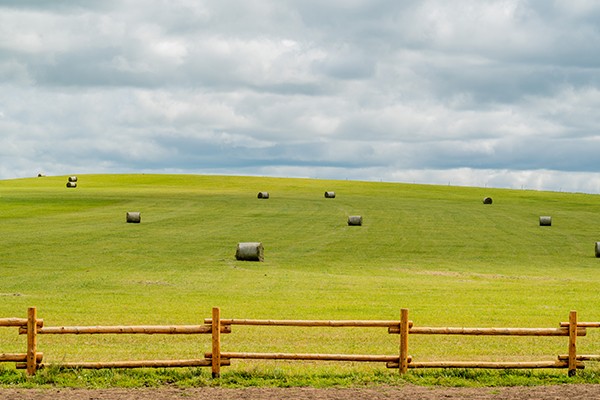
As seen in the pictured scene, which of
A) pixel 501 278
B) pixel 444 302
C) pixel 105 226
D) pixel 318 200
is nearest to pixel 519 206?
pixel 318 200

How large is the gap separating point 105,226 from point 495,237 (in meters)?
27.5

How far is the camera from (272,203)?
8950 cm

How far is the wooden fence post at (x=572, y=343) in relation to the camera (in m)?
19.5

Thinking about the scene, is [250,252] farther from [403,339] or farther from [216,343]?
[403,339]

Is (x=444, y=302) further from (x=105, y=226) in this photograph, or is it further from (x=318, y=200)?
(x=318, y=200)

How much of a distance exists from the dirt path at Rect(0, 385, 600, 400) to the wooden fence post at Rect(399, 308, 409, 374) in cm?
79

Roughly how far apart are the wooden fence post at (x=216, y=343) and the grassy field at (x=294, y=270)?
1.20 meters

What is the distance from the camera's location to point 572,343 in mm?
19672

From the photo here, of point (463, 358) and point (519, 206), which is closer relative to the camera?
point (463, 358)

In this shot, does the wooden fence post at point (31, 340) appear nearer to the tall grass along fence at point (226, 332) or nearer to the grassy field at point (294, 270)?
the tall grass along fence at point (226, 332)

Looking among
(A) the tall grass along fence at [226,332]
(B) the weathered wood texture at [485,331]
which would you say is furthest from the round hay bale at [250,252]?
(B) the weathered wood texture at [485,331]

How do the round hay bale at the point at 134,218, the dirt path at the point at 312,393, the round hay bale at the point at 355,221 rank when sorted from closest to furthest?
the dirt path at the point at 312,393
the round hay bale at the point at 134,218
the round hay bale at the point at 355,221

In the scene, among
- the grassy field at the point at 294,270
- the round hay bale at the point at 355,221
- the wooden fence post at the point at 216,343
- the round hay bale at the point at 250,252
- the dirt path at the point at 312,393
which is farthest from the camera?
the round hay bale at the point at 355,221

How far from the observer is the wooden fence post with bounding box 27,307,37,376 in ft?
62.3
